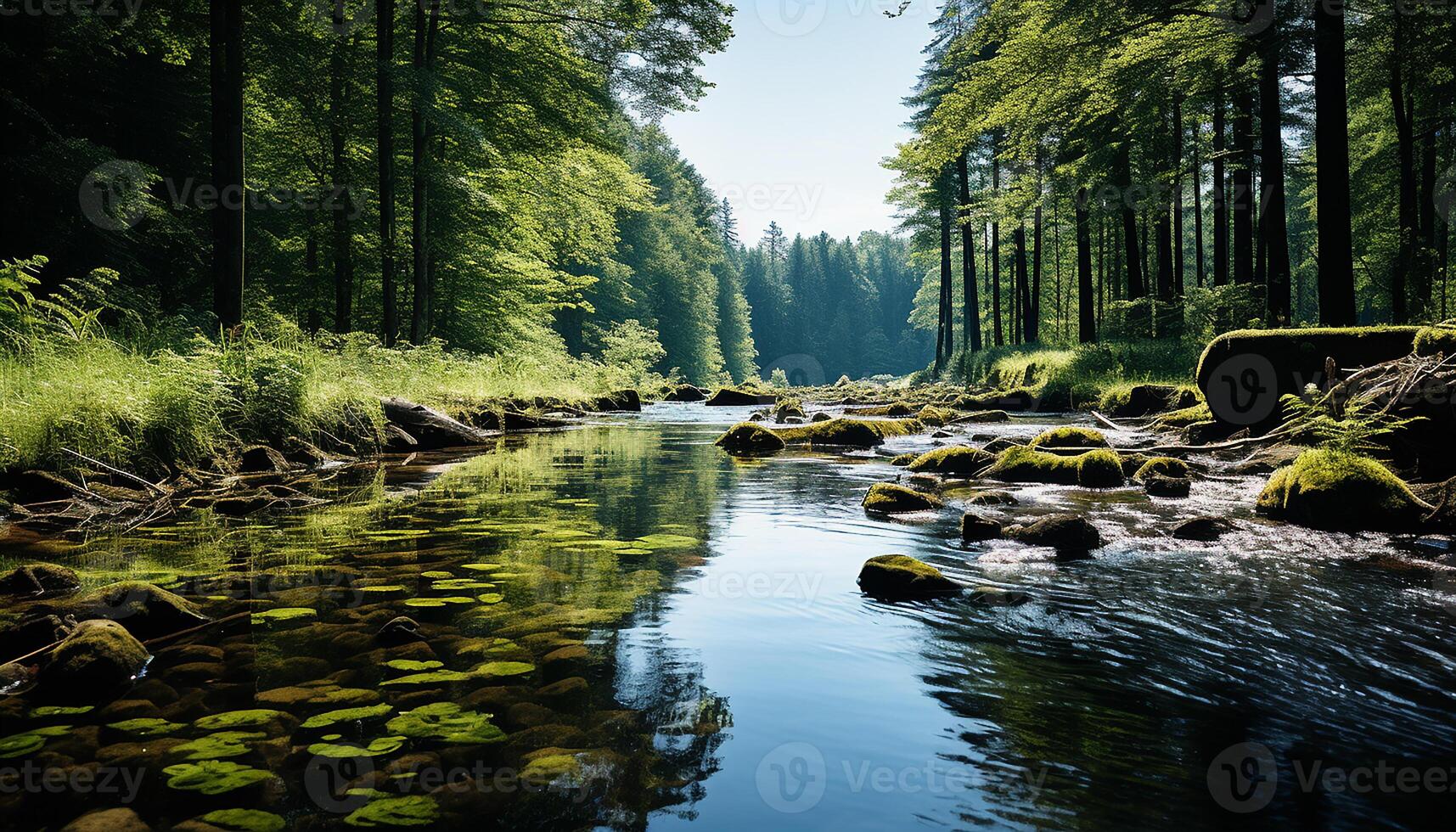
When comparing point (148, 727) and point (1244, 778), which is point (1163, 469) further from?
point (148, 727)

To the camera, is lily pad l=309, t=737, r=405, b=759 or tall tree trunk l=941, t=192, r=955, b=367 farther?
tall tree trunk l=941, t=192, r=955, b=367

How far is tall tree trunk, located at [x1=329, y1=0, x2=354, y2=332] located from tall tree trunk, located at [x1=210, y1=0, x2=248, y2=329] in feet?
21.4

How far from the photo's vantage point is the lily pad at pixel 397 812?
2170 millimetres

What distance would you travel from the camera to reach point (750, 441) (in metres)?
13.6

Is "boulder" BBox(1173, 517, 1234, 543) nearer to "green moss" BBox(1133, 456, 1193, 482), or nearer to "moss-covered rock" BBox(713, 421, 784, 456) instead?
"green moss" BBox(1133, 456, 1193, 482)

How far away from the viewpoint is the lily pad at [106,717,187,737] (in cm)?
263

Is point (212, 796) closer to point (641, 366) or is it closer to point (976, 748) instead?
point (976, 748)

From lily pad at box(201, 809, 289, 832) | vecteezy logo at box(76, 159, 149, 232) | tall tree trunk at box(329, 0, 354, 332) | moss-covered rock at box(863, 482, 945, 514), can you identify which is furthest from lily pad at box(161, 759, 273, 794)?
tall tree trunk at box(329, 0, 354, 332)

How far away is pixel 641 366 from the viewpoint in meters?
36.6

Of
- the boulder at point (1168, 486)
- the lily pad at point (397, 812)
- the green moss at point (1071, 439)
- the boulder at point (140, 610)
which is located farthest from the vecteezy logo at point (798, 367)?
the lily pad at point (397, 812)

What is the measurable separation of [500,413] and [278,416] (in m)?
7.21

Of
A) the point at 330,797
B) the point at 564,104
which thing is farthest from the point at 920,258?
the point at 330,797

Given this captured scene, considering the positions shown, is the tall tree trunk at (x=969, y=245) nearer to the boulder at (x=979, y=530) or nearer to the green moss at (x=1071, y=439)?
the green moss at (x=1071, y=439)

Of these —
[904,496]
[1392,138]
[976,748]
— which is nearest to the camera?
[976,748]
